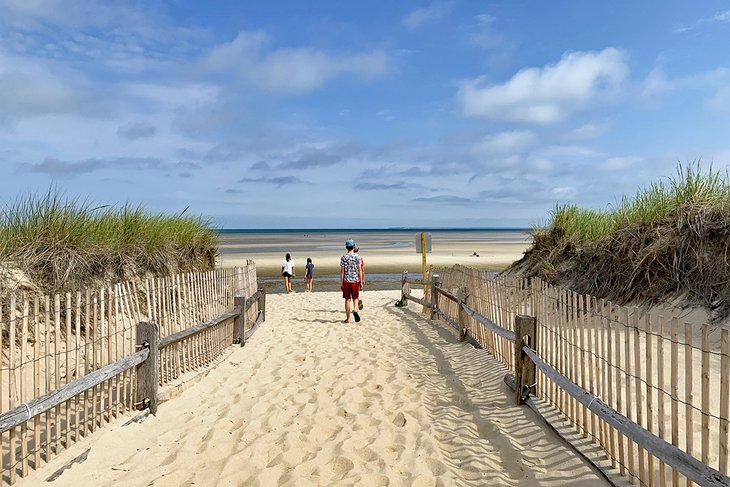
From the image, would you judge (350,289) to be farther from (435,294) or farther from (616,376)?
(616,376)

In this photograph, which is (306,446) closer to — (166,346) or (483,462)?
(483,462)

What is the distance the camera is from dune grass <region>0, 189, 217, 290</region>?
6898mm

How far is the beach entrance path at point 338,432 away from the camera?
12.0 feet

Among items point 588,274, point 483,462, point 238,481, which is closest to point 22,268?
point 238,481

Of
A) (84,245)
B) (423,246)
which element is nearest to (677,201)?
(423,246)

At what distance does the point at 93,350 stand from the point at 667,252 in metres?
8.62

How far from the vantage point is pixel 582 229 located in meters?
13.5

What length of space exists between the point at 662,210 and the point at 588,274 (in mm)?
1863

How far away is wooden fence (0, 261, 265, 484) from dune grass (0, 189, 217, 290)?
27.4 inches

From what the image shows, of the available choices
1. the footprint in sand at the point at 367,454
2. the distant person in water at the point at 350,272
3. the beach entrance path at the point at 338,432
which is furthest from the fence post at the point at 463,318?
the footprint in sand at the point at 367,454

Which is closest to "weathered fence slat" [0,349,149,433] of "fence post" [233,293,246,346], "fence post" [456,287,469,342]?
"fence post" [233,293,246,346]

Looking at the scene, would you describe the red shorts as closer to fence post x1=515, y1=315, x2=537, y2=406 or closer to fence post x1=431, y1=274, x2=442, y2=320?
fence post x1=431, y1=274, x2=442, y2=320

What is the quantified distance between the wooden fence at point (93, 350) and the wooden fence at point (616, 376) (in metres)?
3.93

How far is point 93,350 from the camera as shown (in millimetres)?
4258
